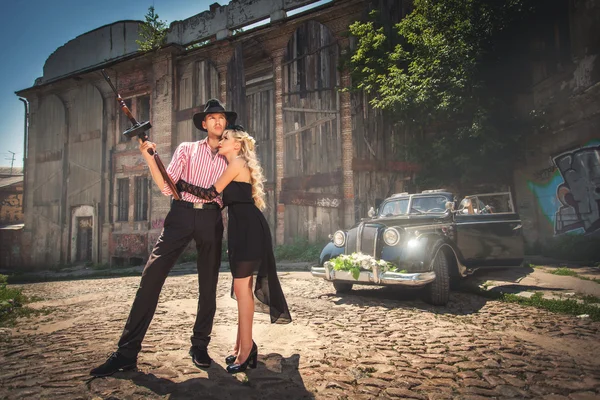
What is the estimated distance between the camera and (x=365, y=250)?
204 inches

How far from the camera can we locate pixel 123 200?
16.1 metres

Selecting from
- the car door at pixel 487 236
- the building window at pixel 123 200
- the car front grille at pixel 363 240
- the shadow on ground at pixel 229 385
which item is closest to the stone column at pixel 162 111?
the building window at pixel 123 200

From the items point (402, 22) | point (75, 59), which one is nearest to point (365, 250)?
point (402, 22)

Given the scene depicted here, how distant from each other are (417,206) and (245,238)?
14.9 feet

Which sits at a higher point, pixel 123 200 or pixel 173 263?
pixel 123 200

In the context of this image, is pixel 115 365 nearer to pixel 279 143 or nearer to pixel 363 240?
pixel 363 240

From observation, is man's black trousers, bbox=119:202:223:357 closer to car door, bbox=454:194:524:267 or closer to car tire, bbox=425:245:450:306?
car tire, bbox=425:245:450:306

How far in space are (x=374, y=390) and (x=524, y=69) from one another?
13.1 meters

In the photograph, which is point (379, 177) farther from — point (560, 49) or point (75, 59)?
point (75, 59)

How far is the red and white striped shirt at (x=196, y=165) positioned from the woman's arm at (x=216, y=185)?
21cm

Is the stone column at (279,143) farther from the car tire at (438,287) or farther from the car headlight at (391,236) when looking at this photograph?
the car tire at (438,287)

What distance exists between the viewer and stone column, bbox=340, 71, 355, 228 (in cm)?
1164

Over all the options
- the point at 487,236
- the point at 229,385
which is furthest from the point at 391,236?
the point at 229,385

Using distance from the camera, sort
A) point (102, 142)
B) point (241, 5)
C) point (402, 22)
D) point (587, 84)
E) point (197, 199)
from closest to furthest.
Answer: point (197, 199), point (587, 84), point (402, 22), point (241, 5), point (102, 142)
